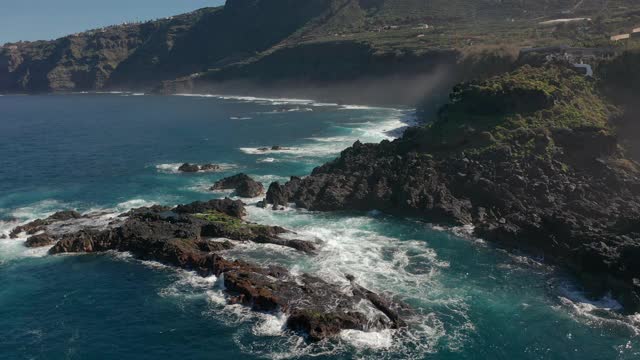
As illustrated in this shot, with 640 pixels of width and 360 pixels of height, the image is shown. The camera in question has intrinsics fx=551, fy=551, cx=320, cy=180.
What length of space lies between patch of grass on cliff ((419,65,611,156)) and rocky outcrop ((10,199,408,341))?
36.4 meters

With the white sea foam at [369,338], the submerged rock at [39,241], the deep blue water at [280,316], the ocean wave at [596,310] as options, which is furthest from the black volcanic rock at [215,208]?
the ocean wave at [596,310]

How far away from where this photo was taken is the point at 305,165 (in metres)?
98.0

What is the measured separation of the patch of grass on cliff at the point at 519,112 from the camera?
79375mm

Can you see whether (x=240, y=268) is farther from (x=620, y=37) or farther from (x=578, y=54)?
(x=620, y=37)

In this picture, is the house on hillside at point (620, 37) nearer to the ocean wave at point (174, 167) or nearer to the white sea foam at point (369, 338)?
the ocean wave at point (174, 167)

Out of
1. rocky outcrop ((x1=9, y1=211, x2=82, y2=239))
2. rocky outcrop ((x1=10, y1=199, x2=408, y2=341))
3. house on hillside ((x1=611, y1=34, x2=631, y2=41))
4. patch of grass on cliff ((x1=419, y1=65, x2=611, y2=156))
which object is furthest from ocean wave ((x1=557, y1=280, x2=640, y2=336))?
house on hillside ((x1=611, y1=34, x2=631, y2=41))

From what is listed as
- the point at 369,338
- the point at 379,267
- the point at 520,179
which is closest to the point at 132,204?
the point at 379,267

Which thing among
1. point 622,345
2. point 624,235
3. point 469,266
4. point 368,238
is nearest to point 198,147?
point 368,238

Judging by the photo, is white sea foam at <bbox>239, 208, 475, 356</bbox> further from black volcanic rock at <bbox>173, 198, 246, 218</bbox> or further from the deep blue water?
black volcanic rock at <bbox>173, 198, 246, 218</bbox>

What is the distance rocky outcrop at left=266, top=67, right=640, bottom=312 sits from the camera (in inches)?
2169

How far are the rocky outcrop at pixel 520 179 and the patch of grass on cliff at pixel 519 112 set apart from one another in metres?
0.18

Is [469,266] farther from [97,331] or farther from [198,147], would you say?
[198,147]

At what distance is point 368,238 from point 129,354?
29272 millimetres

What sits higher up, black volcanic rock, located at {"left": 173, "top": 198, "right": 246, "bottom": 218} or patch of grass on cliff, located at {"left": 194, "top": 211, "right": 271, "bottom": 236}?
black volcanic rock, located at {"left": 173, "top": 198, "right": 246, "bottom": 218}
